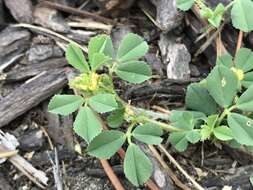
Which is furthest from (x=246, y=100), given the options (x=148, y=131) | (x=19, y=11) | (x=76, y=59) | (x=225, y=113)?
(x=19, y=11)

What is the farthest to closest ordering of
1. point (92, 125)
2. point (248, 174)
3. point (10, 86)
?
1. point (10, 86)
2. point (248, 174)
3. point (92, 125)

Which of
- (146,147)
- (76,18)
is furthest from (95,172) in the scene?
(76,18)

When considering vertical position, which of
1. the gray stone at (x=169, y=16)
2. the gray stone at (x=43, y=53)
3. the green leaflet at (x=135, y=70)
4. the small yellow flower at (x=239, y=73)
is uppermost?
the gray stone at (x=169, y=16)

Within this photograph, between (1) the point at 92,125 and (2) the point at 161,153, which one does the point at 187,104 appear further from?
(1) the point at 92,125

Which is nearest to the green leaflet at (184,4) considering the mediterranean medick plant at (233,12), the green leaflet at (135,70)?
the mediterranean medick plant at (233,12)

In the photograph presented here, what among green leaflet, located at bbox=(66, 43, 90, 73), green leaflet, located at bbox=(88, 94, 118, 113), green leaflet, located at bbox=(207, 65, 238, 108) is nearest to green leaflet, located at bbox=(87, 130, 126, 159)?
green leaflet, located at bbox=(88, 94, 118, 113)

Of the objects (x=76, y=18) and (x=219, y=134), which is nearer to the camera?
(x=219, y=134)

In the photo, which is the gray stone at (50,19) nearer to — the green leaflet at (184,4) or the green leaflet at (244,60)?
the green leaflet at (184,4)
